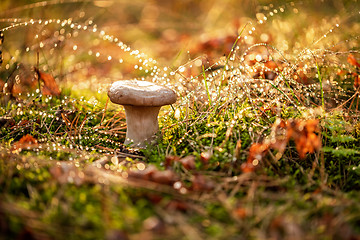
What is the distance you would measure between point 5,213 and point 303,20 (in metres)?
4.49

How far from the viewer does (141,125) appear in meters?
2.46

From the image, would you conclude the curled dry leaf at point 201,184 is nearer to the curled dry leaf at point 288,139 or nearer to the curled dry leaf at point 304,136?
the curled dry leaf at point 288,139

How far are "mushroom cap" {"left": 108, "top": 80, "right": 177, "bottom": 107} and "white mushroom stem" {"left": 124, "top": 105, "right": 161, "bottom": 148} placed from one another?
200 mm

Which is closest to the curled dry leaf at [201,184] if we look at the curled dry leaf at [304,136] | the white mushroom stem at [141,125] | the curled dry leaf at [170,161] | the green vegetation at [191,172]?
the green vegetation at [191,172]

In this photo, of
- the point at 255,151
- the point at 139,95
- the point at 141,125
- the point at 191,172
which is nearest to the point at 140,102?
the point at 139,95

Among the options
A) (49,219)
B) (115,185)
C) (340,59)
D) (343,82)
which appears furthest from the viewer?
(340,59)

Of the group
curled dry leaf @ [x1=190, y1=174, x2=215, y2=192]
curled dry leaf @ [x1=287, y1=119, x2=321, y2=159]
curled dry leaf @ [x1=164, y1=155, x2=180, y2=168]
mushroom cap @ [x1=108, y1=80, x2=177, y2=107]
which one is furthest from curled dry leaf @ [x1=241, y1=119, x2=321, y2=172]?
mushroom cap @ [x1=108, y1=80, x2=177, y2=107]

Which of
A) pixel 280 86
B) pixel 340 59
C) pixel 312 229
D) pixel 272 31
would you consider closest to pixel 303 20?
pixel 272 31

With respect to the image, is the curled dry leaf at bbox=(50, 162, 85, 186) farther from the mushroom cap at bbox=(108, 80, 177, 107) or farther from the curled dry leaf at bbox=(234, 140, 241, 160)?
the curled dry leaf at bbox=(234, 140, 241, 160)

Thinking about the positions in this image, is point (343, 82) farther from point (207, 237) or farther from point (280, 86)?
point (207, 237)

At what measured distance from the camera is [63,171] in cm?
163

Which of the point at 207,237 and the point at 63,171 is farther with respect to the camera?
the point at 63,171

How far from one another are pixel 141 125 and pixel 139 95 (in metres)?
0.37

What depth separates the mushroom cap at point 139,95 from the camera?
217 cm
